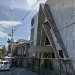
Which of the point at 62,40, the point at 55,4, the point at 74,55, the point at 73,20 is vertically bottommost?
the point at 74,55

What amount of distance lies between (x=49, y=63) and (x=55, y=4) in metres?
10.4

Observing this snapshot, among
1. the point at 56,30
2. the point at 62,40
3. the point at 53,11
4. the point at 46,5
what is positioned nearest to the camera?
the point at 62,40

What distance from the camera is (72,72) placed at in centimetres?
2700

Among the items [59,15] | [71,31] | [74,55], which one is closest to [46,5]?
[59,15]

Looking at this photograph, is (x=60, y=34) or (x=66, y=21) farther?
(x=60, y=34)

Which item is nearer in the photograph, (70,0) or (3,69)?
(70,0)

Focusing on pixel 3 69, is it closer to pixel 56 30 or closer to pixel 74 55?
pixel 56 30

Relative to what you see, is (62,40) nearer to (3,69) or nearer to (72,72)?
(72,72)

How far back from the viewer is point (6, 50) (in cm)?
9831

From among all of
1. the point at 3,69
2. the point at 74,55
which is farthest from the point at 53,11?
the point at 3,69

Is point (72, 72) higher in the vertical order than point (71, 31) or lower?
lower

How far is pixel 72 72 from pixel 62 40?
266 inches

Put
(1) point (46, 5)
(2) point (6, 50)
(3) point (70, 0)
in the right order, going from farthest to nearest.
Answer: (2) point (6, 50) → (1) point (46, 5) → (3) point (70, 0)

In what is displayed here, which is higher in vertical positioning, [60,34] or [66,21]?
[66,21]
